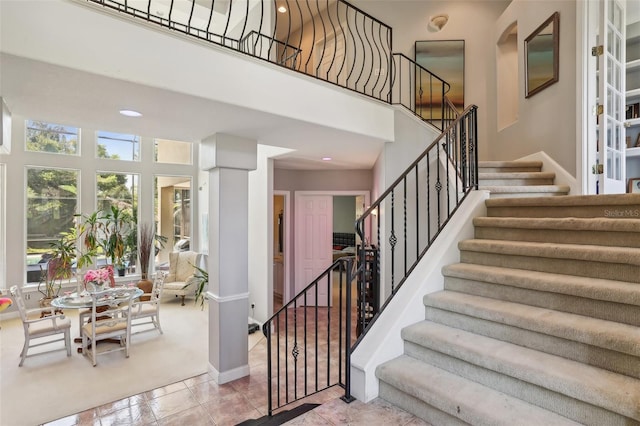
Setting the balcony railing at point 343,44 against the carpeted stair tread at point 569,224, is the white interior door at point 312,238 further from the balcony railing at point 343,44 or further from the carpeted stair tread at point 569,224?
the carpeted stair tread at point 569,224

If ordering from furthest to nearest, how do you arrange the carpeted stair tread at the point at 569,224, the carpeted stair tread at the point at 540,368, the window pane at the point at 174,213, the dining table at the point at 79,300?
the window pane at the point at 174,213, the dining table at the point at 79,300, the carpeted stair tread at the point at 569,224, the carpeted stair tread at the point at 540,368

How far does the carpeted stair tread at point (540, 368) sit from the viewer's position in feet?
4.25

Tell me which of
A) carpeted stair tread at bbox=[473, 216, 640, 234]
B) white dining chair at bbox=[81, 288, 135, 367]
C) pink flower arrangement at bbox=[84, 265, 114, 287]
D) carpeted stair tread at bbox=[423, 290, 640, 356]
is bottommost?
white dining chair at bbox=[81, 288, 135, 367]

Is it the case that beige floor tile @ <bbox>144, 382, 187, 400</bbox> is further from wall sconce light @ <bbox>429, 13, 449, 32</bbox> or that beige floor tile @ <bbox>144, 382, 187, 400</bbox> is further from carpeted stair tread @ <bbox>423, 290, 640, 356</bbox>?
wall sconce light @ <bbox>429, 13, 449, 32</bbox>

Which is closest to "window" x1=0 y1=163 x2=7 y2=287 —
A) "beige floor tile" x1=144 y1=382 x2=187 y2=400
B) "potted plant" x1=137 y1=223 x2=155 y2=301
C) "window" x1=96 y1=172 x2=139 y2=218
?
Result: "window" x1=96 y1=172 x2=139 y2=218

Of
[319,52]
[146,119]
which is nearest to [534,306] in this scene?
[146,119]

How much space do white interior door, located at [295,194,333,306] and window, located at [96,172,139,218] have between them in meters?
3.62

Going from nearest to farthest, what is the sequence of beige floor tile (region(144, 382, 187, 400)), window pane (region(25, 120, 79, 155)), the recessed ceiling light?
the recessed ceiling light
beige floor tile (region(144, 382, 187, 400))
window pane (region(25, 120, 79, 155))

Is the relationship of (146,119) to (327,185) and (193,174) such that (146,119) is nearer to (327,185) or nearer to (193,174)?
(327,185)

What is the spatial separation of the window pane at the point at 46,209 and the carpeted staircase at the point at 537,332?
6894 millimetres

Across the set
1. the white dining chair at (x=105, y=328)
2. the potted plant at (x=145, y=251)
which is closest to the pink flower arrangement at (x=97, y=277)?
the white dining chair at (x=105, y=328)

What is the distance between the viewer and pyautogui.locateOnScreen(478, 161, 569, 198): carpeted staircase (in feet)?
10.5

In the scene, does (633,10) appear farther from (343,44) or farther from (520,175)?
(343,44)

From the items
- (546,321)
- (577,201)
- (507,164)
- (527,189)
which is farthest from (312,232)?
(546,321)
